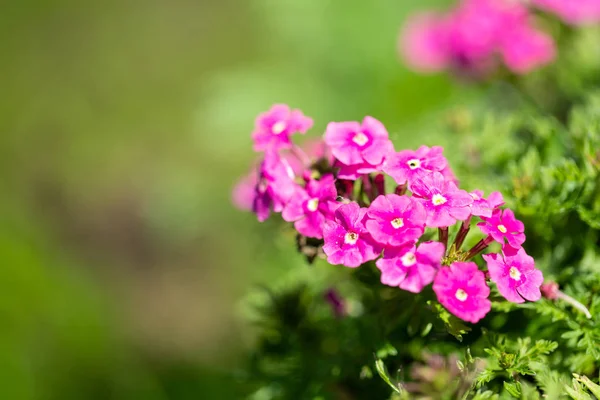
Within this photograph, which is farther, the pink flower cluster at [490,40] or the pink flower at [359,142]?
the pink flower cluster at [490,40]

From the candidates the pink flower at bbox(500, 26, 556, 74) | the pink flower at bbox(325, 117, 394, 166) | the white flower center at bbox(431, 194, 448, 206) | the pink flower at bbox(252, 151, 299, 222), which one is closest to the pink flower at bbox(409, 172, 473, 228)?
the white flower center at bbox(431, 194, 448, 206)

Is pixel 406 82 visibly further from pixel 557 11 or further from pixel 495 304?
pixel 495 304

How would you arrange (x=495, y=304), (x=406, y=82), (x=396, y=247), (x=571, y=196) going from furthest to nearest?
(x=406, y=82) → (x=571, y=196) → (x=495, y=304) → (x=396, y=247)

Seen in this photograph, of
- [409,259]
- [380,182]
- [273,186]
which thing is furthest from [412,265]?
[273,186]

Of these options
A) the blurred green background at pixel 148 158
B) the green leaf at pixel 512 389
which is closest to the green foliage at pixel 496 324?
the green leaf at pixel 512 389

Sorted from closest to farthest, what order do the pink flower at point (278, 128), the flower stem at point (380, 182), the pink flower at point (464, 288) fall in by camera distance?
the pink flower at point (464, 288), the flower stem at point (380, 182), the pink flower at point (278, 128)

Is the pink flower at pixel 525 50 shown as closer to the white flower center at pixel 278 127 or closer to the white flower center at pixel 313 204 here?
the white flower center at pixel 278 127

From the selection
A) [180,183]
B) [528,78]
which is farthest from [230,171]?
[528,78]
